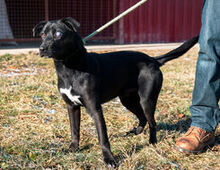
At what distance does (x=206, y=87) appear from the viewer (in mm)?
2584

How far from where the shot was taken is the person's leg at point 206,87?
2.49 meters

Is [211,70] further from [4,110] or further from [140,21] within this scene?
[140,21]

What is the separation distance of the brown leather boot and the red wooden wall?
894 centimetres

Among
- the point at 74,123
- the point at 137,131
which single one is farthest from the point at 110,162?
the point at 137,131

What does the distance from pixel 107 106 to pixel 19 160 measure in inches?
71.2

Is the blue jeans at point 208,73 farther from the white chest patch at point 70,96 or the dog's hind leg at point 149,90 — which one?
the white chest patch at point 70,96

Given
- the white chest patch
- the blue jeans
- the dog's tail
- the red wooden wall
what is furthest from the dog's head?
the red wooden wall

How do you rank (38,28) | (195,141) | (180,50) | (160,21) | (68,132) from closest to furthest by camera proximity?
(195,141), (38,28), (180,50), (68,132), (160,21)

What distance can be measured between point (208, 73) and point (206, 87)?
12cm

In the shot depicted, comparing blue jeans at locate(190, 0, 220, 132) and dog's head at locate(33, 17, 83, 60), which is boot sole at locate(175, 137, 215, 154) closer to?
blue jeans at locate(190, 0, 220, 132)

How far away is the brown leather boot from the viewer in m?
2.50

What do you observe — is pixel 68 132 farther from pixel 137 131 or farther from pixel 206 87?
pixel 206 87

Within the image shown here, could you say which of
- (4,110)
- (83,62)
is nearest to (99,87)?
(83,62)

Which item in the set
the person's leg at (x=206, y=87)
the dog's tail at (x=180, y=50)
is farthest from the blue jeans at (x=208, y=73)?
the dog's tail at (x=180, y=50)
